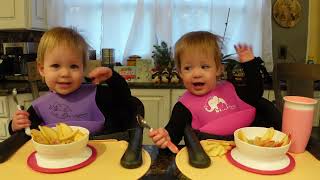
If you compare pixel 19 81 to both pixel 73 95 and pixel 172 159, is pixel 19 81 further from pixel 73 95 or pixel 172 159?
pixel 172 159

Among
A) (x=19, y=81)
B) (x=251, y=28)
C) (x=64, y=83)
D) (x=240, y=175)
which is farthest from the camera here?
(x=251, y=28)

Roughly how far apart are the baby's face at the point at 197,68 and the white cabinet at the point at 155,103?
1216mm

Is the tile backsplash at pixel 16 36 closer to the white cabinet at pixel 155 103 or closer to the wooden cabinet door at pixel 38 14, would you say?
the wooden cabinet door at pixel 38 14

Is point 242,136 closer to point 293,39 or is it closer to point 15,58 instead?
point 15,58

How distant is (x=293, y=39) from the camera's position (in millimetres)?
2746

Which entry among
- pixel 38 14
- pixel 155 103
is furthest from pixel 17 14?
pixel 155 103

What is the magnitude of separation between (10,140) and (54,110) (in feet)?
1.03

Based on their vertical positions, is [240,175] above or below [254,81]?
below

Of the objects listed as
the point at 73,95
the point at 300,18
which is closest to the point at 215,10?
the point at 300,18

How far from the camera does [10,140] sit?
0.72 meters

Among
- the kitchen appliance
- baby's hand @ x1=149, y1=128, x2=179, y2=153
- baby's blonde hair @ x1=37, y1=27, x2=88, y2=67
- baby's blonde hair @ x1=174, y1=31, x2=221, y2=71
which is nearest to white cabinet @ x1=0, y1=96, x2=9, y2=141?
the kitchen appliance

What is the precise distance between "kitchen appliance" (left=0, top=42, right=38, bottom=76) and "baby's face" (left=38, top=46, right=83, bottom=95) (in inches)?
62.1

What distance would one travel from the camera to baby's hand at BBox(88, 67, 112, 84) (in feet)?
3.10

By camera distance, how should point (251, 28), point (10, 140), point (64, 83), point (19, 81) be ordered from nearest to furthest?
point (10, 140) < point (64, 83) < point (19, 81) < point (251, 28)
